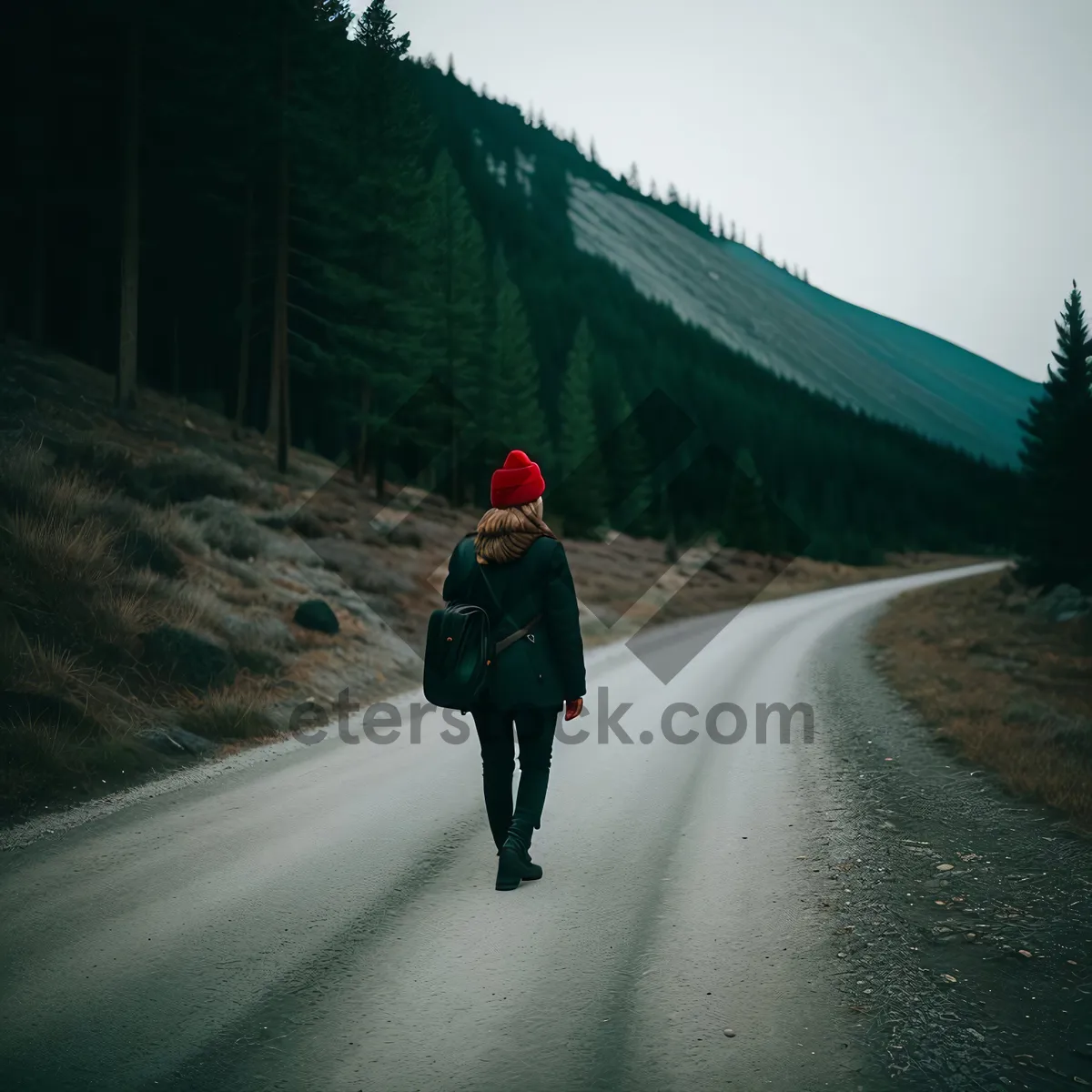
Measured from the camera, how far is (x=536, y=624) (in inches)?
177

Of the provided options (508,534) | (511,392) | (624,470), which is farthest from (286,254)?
(624,470)

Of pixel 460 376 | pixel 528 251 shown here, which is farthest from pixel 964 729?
pixel 528 251

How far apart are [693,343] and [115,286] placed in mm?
101179

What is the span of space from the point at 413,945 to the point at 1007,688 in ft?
37.2

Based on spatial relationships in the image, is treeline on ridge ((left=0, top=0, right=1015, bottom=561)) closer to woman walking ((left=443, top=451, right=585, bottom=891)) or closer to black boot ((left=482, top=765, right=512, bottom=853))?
woman walking ((left=443, top=451, right=585, bottom=891))

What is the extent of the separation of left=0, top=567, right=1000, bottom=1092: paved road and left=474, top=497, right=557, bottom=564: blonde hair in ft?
6.15

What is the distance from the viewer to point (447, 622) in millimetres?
4340

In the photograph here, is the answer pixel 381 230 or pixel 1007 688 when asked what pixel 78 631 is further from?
pixel 381 230

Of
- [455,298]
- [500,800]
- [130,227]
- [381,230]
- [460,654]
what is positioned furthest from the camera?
[455,298]

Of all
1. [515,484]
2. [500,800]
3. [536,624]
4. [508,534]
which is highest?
[515,484]

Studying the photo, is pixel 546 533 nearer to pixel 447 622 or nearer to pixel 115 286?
pixel 447 622

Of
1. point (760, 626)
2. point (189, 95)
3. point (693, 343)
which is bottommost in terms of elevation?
point (760, 626)

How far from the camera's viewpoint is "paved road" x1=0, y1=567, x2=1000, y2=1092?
9.18 ft

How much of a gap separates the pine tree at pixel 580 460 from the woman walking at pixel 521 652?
38.1 metres
